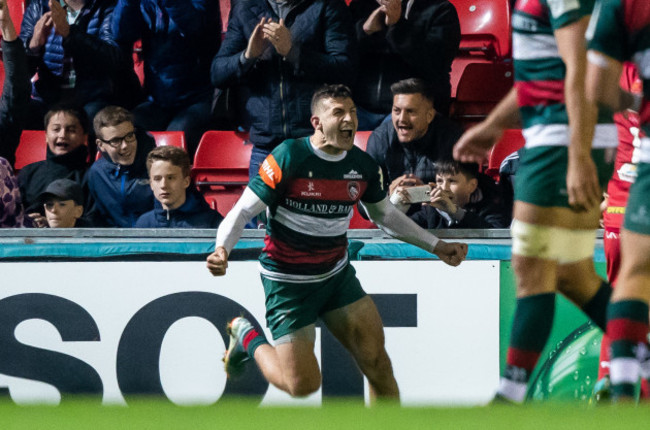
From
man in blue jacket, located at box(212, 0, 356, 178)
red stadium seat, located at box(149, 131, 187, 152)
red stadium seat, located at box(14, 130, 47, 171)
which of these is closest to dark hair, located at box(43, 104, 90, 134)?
red stadium seat, located at box(149, 131, 187, 152)

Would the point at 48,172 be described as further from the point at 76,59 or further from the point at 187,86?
the point at 187,86

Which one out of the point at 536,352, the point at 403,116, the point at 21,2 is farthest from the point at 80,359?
the point at 21,2

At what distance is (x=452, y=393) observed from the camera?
4.77 meters

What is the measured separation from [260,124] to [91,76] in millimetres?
1296

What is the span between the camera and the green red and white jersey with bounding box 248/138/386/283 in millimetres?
4336

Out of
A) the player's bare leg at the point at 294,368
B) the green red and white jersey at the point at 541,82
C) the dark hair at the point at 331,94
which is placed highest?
the green red and white jersey at the point at 541,82

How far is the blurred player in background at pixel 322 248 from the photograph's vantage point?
435cm

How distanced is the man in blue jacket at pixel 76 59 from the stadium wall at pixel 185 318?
168 cm

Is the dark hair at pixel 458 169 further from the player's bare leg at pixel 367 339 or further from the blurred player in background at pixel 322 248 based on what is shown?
the player's bare leg at pixel 367 339

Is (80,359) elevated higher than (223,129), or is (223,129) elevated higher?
(223,129)

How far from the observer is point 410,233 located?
4430 millimetres

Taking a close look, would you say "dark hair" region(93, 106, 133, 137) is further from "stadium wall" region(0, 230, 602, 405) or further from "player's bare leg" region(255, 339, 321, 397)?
"player's bare leg" region(255, 339, 321, 397)

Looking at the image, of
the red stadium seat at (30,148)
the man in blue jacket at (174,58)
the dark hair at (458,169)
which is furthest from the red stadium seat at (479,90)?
the red stadium seat at (30,148)

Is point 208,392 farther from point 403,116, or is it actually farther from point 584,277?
point 584,277
